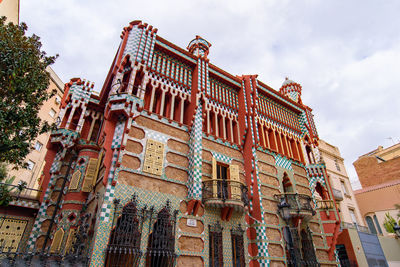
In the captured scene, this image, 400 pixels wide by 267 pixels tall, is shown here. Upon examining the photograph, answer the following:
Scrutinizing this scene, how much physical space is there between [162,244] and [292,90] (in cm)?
1535

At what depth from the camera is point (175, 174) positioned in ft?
34.4

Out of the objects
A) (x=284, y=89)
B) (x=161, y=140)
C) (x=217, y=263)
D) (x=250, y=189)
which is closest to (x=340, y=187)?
(x=284, y=89)

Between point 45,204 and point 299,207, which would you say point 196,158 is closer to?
point 299,207

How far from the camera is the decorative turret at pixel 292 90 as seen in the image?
18.8 m

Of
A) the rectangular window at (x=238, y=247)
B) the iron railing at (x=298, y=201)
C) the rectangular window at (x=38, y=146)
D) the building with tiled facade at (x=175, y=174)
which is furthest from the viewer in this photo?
the rectangular window at (x=38, y=146)

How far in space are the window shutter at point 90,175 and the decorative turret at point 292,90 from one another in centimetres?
1454

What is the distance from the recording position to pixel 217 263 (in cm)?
983

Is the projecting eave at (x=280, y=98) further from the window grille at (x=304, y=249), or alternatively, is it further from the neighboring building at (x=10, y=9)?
the neighboring building at (x=10, y=9)

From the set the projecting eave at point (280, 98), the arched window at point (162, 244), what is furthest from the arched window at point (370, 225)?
the arched window at point (162, 244)

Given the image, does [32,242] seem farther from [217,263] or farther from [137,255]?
[217,263]

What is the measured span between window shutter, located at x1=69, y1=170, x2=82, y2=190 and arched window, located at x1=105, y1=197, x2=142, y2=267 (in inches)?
158

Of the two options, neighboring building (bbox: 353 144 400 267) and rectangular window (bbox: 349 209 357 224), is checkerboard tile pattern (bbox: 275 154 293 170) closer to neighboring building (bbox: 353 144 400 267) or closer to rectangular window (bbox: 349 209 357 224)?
neighboring building (bbox: 353 144 400 267)

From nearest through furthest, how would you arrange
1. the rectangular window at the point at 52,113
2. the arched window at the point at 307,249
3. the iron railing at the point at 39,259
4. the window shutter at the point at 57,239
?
the iron railing at the point at 39,259, the window shutter at the point at 57,239, the arched window at the point at 307,249, the rectangular window at the point at 52,113

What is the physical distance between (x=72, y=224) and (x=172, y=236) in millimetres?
4564
